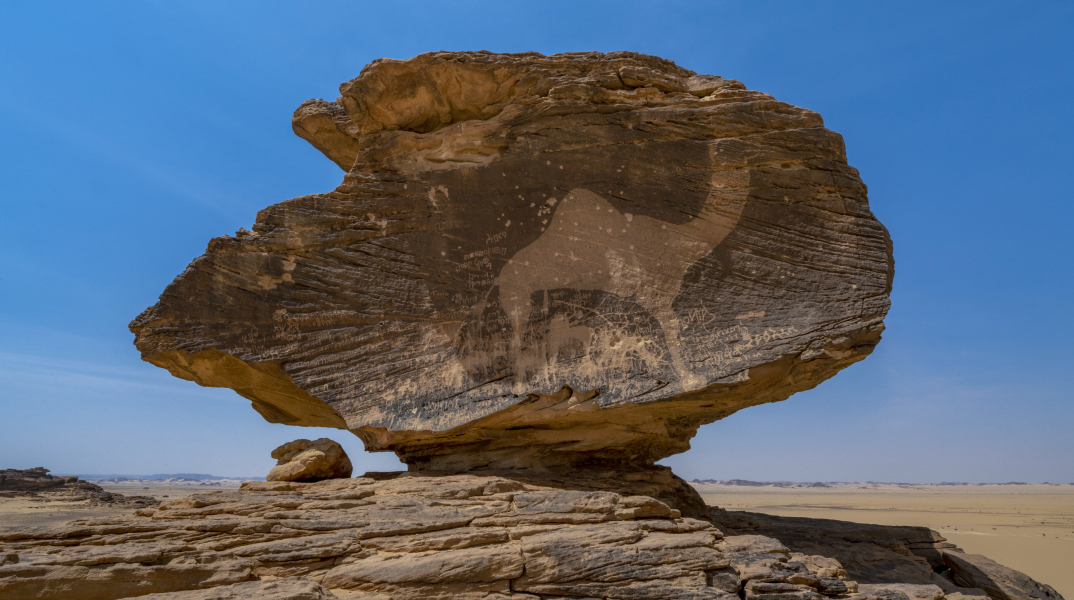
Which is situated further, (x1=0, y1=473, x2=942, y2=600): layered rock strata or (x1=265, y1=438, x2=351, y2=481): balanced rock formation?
(x1=265, y1=438, x2=351, y2=481): balanced rock formation

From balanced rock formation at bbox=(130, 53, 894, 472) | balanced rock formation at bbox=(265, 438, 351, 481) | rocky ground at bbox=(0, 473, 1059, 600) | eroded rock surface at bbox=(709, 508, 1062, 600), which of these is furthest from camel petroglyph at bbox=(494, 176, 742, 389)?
eroded rock surface at bbox=(709, 508, 1062, 600)

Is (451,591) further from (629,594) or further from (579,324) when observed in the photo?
(579,324)

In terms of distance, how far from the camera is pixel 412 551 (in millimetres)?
5754

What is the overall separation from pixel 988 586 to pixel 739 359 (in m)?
5.25

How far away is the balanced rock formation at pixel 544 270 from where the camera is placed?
7301 millimetres

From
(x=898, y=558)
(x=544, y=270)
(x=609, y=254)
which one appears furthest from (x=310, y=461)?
(x=898, y=558)

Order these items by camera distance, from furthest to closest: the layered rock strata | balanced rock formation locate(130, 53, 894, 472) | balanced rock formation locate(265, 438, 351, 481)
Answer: balanced rock formation locate(265, 438, 351, 481) → balanced rock formation locate(130, 53, 894, 472) → the layered rock strata

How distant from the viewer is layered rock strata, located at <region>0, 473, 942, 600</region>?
5.12 m

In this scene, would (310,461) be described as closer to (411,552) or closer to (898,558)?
(411,552)

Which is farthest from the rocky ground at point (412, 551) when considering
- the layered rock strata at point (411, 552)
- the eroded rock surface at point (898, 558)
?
Answer: the eroded rock surface at point (898, 558)

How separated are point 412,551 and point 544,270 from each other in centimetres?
375

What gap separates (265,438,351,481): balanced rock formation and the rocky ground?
57cm

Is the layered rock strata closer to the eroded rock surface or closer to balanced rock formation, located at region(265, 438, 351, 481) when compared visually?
balanced rock formation, located at region(265, 438, 351, 481)

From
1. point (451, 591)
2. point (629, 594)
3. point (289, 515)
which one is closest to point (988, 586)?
point (629, 594)
